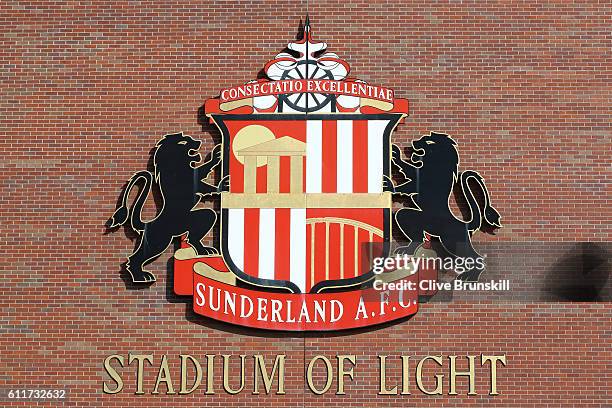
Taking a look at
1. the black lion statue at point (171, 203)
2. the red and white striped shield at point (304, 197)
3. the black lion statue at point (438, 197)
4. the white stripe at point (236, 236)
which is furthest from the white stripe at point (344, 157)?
the black lion statue at point (171, 203)

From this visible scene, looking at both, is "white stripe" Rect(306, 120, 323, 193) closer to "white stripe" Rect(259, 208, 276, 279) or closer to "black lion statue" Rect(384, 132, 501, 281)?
"white stripe" Rect(259, 208, 276, 279)

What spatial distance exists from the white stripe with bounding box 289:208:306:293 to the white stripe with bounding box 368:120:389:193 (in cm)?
91

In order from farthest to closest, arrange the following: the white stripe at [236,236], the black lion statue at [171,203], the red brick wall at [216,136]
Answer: the black lion statue at [171,203] < the white stripe at [236,236] < the red brick wall at [216,136]

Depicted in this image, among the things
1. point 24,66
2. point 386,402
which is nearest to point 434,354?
point 386,402

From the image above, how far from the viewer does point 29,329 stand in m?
11.2

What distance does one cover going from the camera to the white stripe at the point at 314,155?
11266 mm

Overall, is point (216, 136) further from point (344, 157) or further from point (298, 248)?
point (298, 248)

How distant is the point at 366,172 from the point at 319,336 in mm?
2047

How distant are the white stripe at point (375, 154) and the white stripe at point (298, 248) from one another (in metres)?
0.91

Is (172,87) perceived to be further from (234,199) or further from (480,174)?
→ (480,174)

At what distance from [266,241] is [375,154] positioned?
169 cm

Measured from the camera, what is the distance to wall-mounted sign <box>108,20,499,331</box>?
435 inches

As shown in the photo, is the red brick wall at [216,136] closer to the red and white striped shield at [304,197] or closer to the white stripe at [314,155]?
the red and white striped shield at [304,197]

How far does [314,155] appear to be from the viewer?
11.3 meters
